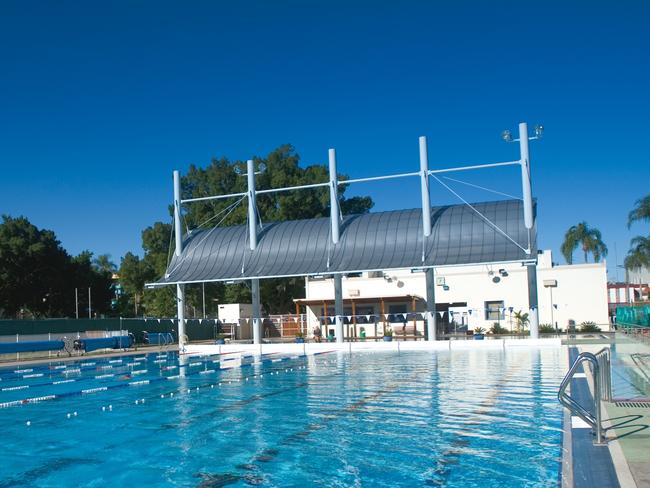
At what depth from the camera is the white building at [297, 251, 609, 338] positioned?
41.1 metres

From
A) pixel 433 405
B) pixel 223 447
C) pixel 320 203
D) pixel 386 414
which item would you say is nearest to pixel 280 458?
pixel 223 447

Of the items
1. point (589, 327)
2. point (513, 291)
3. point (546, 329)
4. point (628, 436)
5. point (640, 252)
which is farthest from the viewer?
point (640, 252)

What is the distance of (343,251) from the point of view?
1299 inches

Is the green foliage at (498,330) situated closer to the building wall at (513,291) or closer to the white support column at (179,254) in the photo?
the building wall at (513,291)

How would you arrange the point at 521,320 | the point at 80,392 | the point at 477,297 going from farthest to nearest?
the point at 477,297 < the point at 521,320 < the point at 80,392

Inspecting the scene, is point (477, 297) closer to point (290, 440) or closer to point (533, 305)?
point (533, 305)

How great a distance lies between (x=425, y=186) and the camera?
31.7 metres

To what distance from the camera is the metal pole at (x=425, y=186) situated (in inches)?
1248

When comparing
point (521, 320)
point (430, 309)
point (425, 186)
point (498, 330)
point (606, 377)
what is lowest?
point (498, 330)

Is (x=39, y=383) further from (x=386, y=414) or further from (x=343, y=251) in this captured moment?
(x=343, y=251)

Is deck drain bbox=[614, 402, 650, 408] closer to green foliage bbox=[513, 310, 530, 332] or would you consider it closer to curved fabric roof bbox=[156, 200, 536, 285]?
curved fabric roof bbox=[156, 200, 536, 285]

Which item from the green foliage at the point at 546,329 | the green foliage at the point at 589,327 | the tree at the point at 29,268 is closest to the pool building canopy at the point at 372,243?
the green foliage at the point at 546,329

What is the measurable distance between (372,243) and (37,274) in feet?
122

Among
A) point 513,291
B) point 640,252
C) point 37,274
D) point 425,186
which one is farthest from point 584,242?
point 37,274
